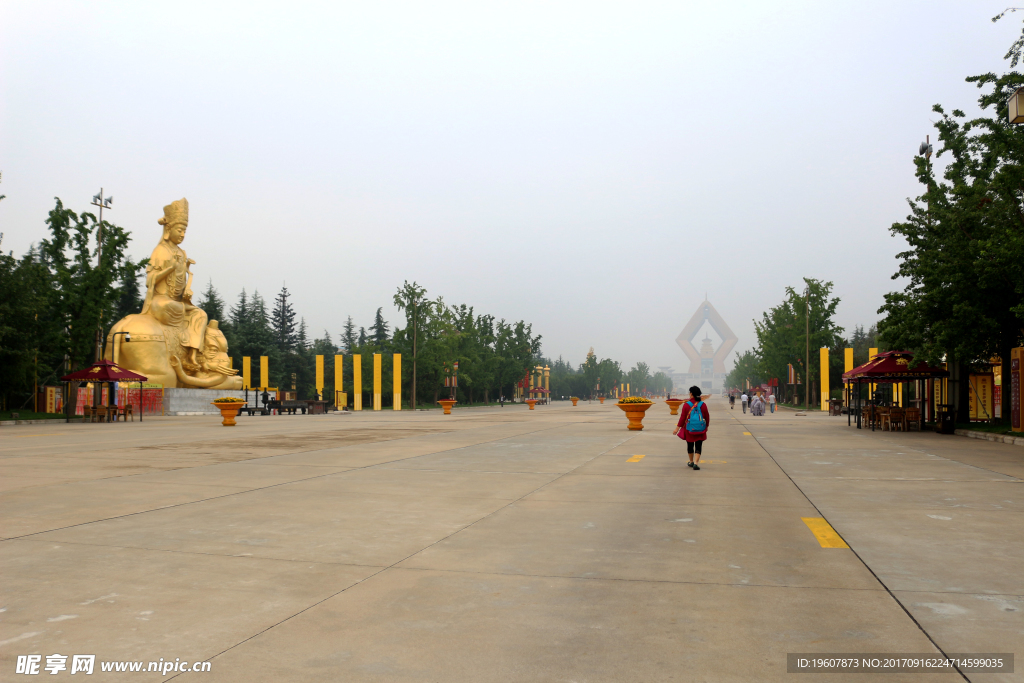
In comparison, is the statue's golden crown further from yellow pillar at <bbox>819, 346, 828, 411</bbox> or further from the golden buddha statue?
yellow pillar at <bbox>819, 346, 828, 411</bbox>

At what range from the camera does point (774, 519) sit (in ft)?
27.0

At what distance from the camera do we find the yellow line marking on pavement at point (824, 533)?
686cm

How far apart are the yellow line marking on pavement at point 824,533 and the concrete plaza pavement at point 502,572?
0.41 feet

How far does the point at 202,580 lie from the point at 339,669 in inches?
87.7

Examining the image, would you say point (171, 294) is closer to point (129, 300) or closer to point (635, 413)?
point (129, 300)

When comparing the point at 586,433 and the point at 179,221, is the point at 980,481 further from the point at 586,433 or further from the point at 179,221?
the point at 179,221

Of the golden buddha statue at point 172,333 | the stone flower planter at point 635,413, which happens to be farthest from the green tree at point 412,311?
the stone flower planter at point 635,413

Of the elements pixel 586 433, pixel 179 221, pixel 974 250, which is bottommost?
pixel 586 433

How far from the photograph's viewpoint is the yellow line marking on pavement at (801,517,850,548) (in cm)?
686

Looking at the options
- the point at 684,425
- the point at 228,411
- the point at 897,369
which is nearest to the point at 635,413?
the point at 897,369

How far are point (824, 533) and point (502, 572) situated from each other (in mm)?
3603

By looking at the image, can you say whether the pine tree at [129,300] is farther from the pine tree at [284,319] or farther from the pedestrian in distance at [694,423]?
the pedestrian in distance at [694,423]

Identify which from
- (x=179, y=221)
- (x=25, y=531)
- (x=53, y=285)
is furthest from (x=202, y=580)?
(x=179, y=221)

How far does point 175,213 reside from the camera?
5212cm
